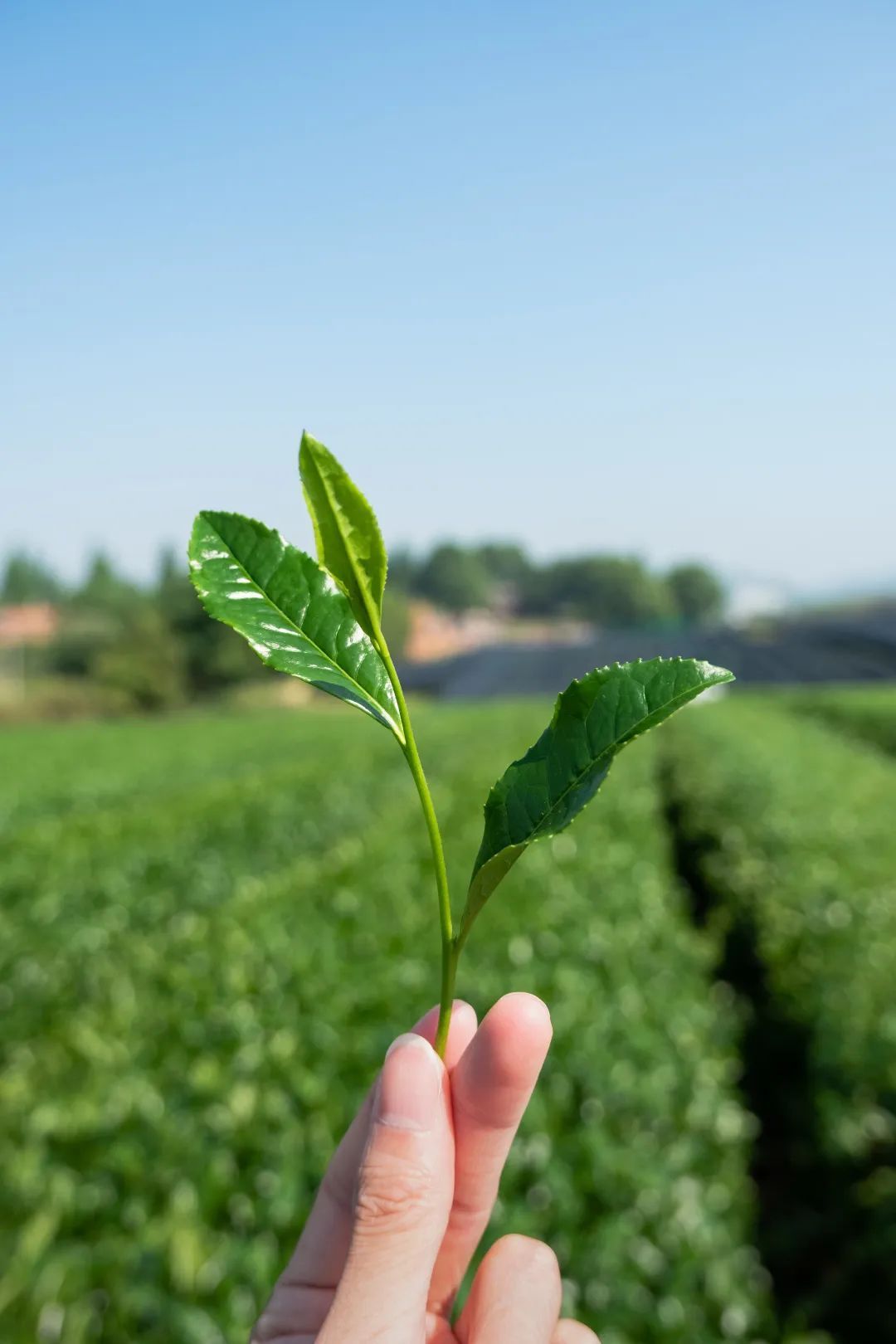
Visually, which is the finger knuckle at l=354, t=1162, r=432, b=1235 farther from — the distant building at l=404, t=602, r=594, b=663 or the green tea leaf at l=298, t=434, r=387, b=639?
the distant building at l=404, t=602, r=594, b=663

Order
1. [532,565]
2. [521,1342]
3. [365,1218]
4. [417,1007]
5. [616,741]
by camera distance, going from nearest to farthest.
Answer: [616,741]
[365,1218]
[521,1342]
[417,1007]
[532,565]

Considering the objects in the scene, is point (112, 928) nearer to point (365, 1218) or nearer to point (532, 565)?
point (365, 1218)

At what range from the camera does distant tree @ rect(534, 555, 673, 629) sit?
68.6m

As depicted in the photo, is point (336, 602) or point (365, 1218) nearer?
point (336, 602)

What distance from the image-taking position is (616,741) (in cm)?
74

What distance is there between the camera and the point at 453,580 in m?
76.3

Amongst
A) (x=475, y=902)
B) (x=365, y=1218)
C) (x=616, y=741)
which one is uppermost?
(x=616, y=741)

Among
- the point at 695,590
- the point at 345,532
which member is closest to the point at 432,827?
the point at 345,532

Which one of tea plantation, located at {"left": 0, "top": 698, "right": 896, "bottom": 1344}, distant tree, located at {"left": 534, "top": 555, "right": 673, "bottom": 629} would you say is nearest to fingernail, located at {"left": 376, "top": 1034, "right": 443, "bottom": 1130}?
tea plantation, located at {"left": 0, "top": 698, "right": 896, "bottom": 1344}

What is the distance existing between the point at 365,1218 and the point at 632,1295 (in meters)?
2.38

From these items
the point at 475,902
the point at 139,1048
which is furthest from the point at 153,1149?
the point at 475,902

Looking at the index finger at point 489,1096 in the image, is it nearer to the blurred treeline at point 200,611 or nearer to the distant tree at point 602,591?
the blurred treeline at point 200,611

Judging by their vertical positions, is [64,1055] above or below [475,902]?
below

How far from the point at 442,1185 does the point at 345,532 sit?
621 millimetres
